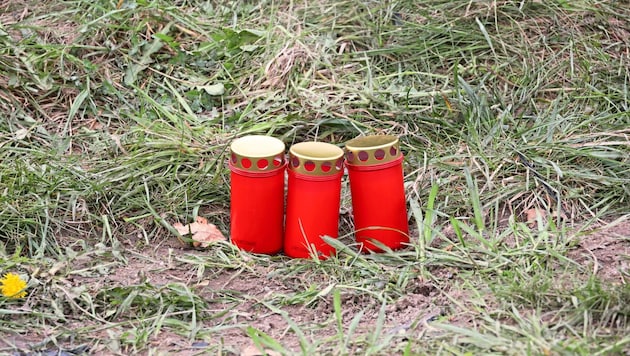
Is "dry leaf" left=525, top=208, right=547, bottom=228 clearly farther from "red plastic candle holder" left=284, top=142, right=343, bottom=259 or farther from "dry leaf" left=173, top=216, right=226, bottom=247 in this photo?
"dry leaf" left=173, top=216, right=226, bottom=247

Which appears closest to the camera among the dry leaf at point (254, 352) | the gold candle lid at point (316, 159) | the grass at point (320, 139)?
the dry leaf at point (254, 352)

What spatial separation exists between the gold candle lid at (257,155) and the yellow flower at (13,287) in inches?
29.4

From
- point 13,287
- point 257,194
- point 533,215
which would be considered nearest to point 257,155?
point 257,194

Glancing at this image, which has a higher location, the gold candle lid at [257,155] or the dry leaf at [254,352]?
the gold candle lid at [257,155]

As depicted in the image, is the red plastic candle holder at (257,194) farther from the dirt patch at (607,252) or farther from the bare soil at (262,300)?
the dirt patch at (607,252)

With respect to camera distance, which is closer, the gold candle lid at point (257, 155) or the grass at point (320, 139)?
the grass at point (320, 139)

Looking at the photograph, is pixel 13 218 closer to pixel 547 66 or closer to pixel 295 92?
pixel 295 92

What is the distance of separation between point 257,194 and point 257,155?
0.44 ft

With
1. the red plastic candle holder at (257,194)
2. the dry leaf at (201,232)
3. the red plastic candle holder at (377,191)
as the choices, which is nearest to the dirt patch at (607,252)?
the red plastic candle holder at (377,191)

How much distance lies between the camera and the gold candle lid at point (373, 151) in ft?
9.50

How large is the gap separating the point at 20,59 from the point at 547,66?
2.21 m

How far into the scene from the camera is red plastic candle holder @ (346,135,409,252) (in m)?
2.91

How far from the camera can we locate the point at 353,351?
2350 mm

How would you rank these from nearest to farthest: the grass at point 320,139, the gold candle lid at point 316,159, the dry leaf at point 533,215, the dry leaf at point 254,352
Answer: the dry leaf at point 254,352, the grass at point 320,139, the gold candle lid at point 316,159, the dry leaf at point 533,215
